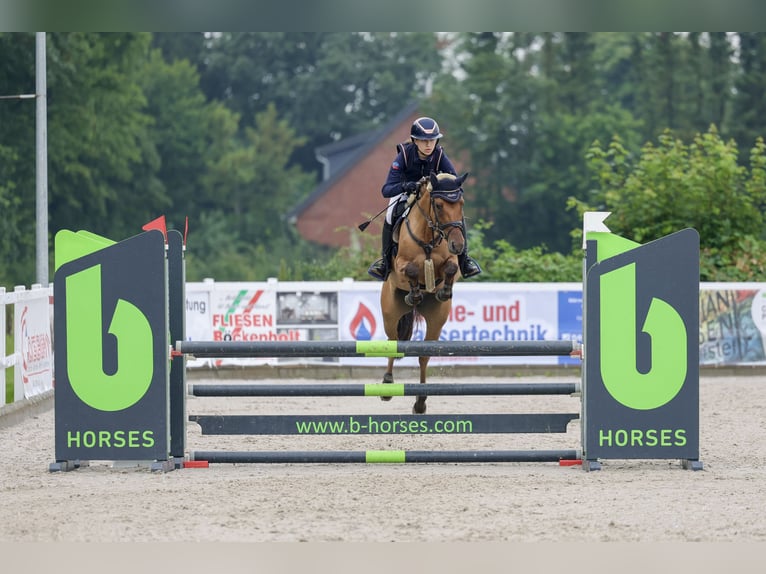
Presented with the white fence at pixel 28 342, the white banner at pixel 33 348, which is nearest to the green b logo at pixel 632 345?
the white fence at pixel 28 342

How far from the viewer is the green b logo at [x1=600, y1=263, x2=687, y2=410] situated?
7.80 metres

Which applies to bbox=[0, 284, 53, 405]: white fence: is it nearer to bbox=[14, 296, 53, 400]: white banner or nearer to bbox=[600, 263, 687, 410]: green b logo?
bbox=[14, 296, 53, 400]: white banner

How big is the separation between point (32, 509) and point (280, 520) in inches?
55.0

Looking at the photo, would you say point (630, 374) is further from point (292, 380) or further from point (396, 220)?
point (292, 380)

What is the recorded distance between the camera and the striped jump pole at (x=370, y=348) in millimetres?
7914

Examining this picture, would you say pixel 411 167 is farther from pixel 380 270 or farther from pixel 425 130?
pixel 380 270

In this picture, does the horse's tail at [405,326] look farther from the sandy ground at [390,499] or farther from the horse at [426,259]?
the sandy ground at [390,499]

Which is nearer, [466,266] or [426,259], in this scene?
[426,259]

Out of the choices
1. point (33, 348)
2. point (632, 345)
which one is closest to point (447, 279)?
point (632, 345)

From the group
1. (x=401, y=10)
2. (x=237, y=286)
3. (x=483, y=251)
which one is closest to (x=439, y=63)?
(x=483, y=251)

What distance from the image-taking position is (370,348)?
7969mm

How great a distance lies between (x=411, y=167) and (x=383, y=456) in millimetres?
2460

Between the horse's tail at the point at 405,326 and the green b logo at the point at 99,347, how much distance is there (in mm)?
2506

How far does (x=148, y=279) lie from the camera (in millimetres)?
7836
